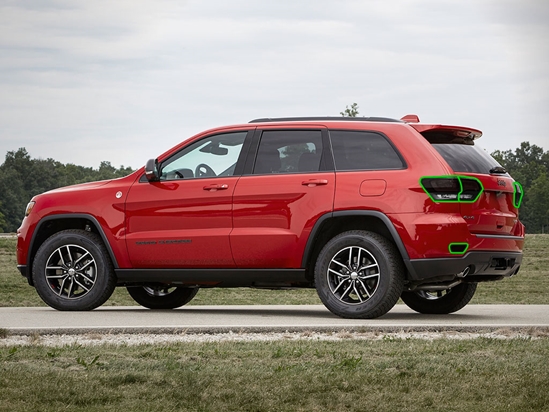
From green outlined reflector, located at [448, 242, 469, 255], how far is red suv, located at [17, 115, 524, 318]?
1 centimetres

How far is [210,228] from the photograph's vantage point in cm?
934

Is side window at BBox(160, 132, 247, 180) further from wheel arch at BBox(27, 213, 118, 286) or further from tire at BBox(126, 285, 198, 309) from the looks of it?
tire at BBox(126, 285, 198, 309)

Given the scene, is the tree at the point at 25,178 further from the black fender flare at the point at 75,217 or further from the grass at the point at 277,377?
the grass at the point at 277,377

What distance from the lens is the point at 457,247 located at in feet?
27.8

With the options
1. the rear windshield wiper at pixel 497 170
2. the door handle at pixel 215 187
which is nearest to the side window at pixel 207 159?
the door handle at pixel 215 187

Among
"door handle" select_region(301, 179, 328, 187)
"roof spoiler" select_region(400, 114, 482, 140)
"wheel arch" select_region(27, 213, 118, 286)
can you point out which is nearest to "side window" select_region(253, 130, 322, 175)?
"door handle" select_region(301, 179, 328, 187)

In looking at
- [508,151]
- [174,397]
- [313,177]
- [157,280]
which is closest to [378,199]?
[313,177]

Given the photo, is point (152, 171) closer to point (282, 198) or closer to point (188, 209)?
point (188, 209)

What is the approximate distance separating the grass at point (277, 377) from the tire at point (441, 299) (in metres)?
3.27

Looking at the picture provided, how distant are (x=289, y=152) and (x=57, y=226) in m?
2.84

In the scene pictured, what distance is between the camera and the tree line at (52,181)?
419 feet

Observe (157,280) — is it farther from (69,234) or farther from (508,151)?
(508,151)

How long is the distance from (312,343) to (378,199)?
2.11m

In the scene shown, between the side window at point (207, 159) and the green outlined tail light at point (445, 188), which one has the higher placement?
the side window at point (207, 159)
